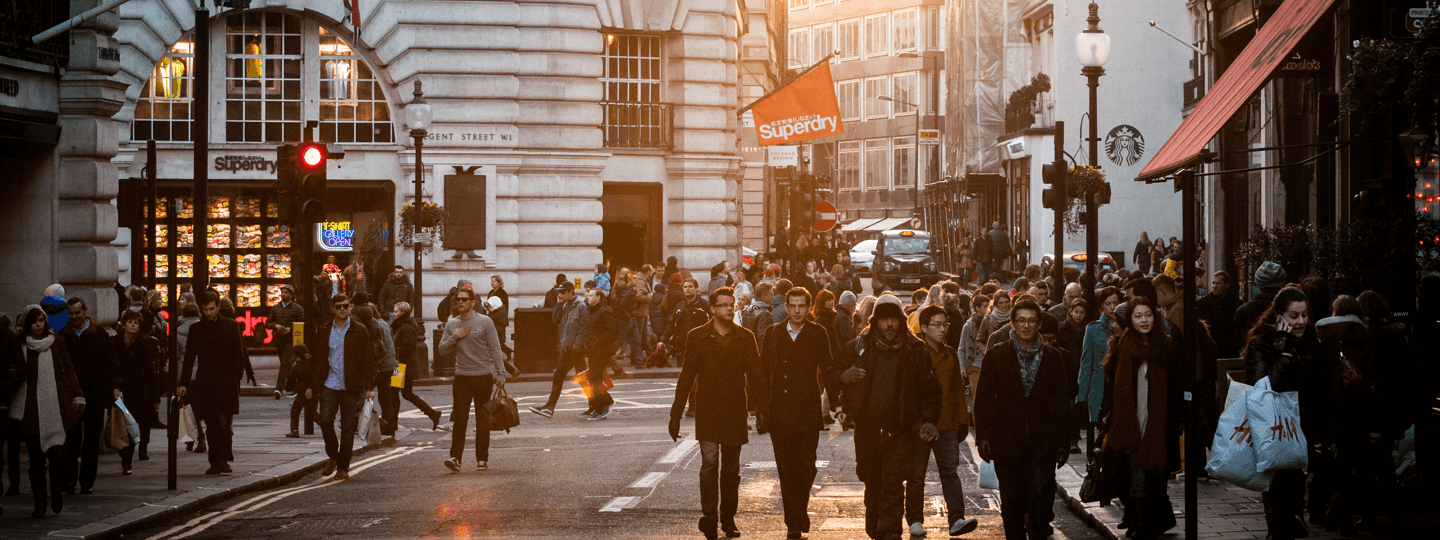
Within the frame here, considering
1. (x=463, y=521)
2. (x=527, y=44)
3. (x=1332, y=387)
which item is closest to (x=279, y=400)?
(x=527, y=44)

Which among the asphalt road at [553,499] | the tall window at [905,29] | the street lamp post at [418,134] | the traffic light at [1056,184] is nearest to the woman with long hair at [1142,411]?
the asphalt road at [553,499]

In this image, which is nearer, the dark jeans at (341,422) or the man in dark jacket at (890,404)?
the man in dark jacket at (890,404)

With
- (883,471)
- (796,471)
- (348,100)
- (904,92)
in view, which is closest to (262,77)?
(348,100)

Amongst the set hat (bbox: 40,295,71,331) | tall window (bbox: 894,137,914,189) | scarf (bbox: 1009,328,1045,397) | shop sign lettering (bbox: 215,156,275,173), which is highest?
tall window (bbox: 894,137,914,189)

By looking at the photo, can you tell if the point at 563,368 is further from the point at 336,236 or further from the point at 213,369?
the point at 336,236

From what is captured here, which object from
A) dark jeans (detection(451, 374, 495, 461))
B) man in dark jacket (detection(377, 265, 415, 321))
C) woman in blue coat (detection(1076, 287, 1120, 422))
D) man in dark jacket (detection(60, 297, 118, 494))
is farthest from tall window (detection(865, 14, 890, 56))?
man in dark jacket (detection(60, 297, 118, 494))

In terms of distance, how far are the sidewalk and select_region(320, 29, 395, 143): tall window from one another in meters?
12.2

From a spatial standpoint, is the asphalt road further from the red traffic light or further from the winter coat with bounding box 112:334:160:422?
the red traffic light

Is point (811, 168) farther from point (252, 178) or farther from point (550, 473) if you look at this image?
point (550, 473)

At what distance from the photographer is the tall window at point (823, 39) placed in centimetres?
9350

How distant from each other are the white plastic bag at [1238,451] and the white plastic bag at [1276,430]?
37mm

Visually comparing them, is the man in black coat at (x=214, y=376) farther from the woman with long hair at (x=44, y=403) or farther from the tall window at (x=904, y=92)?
the tall window at (x=904, y=92)

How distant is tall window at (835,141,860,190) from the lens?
9250 centimetres

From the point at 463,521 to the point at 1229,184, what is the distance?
15.8 metres
